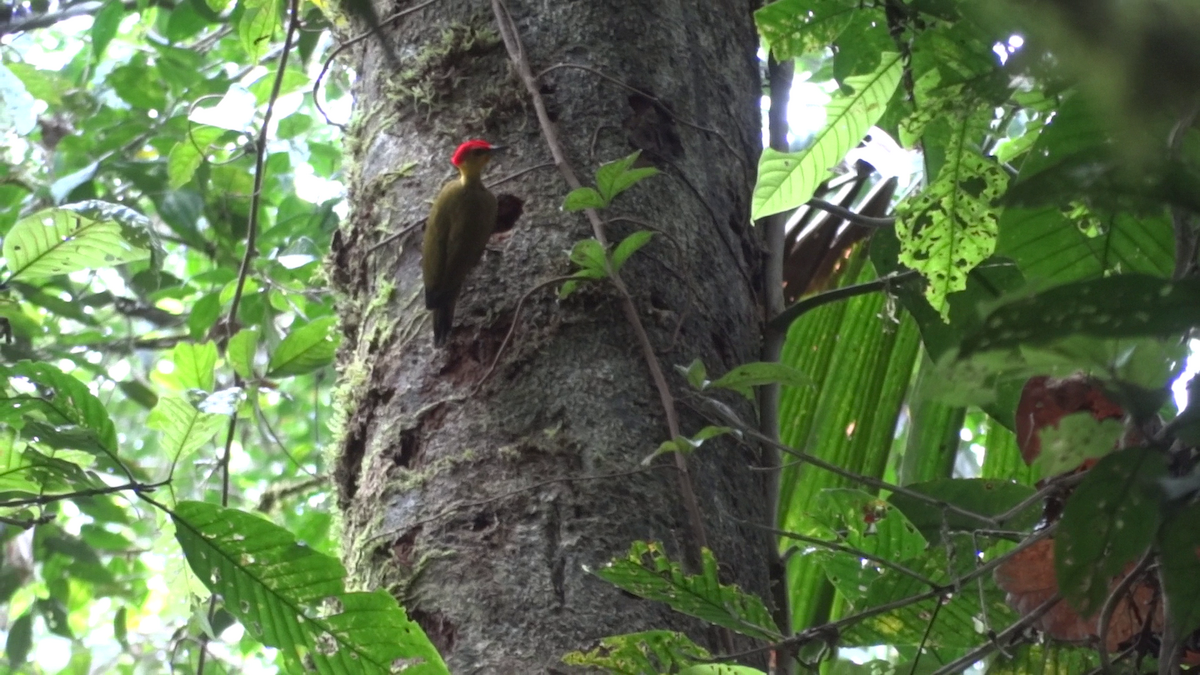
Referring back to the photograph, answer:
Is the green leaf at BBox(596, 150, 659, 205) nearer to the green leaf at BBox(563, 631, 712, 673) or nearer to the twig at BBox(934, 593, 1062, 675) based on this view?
the green leaf at BBox(563, 631, 712, 673)

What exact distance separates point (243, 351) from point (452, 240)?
86 cm

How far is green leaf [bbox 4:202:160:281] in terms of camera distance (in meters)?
2.29

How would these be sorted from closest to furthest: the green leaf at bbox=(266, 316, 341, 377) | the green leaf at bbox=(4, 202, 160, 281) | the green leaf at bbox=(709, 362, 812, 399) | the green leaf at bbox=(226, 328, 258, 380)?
the green leaf at bbox=(709, 362, 812, 399) < the green leaf at bbox=(4, 202, 160, 281) < the green leaf at bbox=(266, 316, 341, 377) < the green leaf at bbox=(226, 328, 258, 380)

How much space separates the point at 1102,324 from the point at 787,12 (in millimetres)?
1112

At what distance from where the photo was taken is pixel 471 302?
7.22 ft

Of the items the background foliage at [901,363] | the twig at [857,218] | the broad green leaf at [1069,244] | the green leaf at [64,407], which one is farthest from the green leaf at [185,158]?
the broad green leaf at [1069,244]

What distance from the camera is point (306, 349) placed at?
269 centimetres

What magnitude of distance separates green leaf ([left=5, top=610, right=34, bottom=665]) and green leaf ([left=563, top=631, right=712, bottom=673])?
3.42 m

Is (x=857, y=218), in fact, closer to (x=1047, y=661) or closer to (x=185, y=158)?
(x=1047, y=661)

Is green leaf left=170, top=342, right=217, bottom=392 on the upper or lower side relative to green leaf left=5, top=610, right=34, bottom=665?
upper

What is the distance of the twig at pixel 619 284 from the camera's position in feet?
6.16

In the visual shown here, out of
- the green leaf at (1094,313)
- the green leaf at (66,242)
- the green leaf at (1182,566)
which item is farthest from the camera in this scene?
the green leaf at (66,242)

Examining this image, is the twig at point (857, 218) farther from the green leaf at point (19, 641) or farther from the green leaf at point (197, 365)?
the green leaf at point (19, 641)

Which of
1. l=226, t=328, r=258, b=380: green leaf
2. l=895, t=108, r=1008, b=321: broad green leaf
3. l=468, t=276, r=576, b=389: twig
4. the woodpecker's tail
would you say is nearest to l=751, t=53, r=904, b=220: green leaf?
l=895, t=108, r=1008, b=321: broad green leaf
